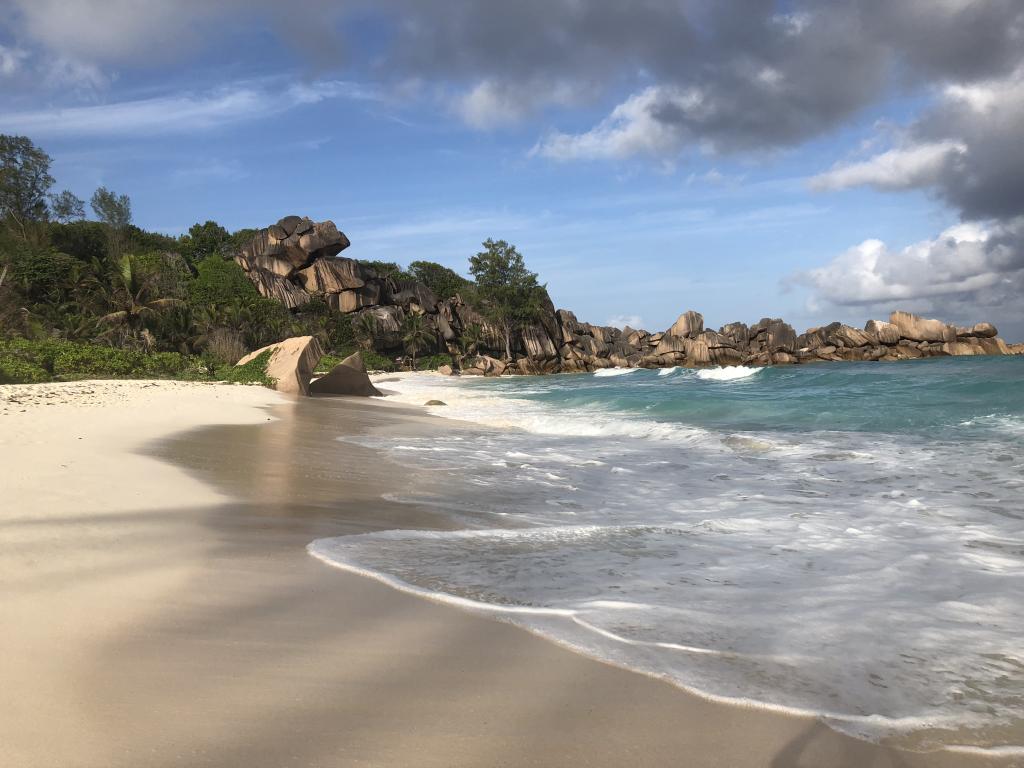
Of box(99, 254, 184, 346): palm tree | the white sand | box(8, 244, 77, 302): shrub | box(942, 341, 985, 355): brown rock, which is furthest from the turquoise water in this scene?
box(942, 341, 985, 355): brown rock

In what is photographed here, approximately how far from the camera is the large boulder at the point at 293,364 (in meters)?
18.6

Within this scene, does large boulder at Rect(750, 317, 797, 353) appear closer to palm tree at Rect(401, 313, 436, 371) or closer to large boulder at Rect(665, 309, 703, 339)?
large boulder at Rect(665, 309, 703, 339)

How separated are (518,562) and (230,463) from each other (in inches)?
151

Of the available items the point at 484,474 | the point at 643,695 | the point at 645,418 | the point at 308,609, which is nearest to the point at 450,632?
the point at 308,609

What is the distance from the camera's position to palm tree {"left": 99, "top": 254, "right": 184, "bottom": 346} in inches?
1314

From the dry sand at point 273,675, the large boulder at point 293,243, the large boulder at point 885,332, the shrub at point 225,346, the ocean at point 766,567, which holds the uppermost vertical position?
the large boulder at point 293,243

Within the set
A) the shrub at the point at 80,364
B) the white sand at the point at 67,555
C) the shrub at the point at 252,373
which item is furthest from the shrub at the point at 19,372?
the white sand at the point at 67,555

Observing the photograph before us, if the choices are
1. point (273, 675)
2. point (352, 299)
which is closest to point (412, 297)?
point (352, 299)

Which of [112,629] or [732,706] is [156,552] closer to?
[112,629]

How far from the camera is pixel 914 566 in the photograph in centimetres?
373

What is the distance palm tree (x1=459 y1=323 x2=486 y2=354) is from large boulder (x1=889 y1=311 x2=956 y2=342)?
3987 cm

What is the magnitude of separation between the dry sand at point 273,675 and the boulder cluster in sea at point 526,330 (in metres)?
55.6

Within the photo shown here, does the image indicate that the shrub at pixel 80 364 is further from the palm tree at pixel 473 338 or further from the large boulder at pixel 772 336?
the large boulder at pixel 772 336

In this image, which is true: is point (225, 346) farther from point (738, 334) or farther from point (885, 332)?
point (885, 332)
